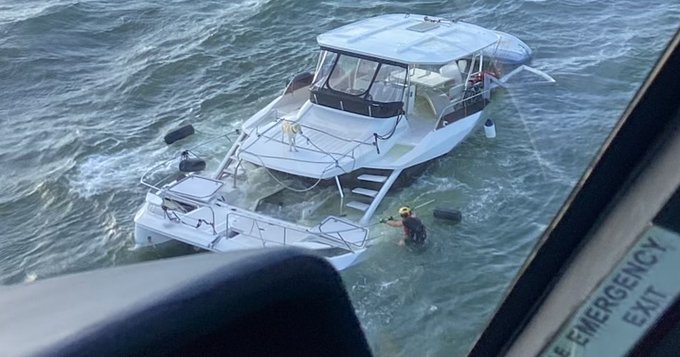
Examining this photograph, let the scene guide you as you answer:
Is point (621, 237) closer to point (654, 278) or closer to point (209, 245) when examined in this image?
point (654, 278)

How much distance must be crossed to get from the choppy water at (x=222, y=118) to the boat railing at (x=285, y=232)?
0.30 ft

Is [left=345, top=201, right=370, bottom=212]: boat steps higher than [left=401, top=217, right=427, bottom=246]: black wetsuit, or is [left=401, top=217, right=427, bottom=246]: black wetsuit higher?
[left=401, top=217, right=427, bottom=246]: black wetsuit

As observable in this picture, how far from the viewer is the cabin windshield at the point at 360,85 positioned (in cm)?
Result: 335

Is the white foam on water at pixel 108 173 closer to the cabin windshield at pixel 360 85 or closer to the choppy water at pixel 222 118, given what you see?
the choppy water at pixel 222 118

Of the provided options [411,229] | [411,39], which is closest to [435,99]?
[411,39]

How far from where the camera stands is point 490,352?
509mm

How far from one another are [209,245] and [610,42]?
125cm

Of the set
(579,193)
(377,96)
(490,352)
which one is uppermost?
(579,193)

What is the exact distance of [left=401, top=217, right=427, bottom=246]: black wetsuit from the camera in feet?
9.32

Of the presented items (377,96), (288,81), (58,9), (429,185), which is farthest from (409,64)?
(58,9)

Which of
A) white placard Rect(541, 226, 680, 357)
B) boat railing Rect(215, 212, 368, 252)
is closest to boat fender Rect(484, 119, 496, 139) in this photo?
boat railing Rect(215, 212, 368, 252)

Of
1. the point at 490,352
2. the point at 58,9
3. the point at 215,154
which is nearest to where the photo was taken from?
the point at 490,352

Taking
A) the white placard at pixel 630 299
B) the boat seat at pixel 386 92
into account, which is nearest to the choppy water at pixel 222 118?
the boat seat at pixel 386 92

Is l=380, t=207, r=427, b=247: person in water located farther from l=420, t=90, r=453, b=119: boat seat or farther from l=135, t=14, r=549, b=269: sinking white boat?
l=420, t=90, r=453, b=119: boat seat
